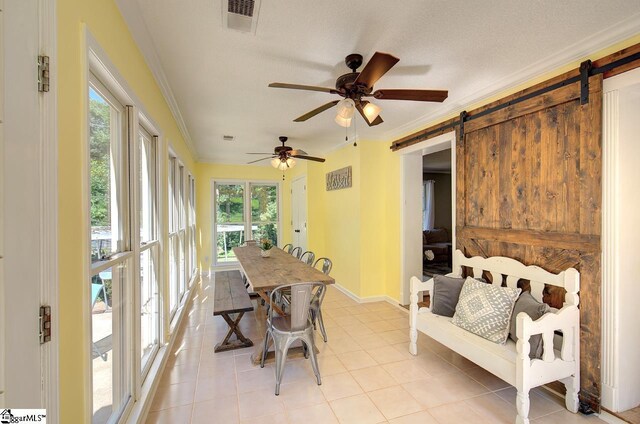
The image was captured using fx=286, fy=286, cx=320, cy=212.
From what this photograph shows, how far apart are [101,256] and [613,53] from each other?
3.31 metres

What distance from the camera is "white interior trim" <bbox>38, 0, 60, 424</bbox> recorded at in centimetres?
89

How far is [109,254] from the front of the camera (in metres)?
1.59

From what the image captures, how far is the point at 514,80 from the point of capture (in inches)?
95.1

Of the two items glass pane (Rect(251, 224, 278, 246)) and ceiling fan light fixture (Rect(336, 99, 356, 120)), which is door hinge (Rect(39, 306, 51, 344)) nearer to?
ceiling fan light fixture (Rect(336, 99, 356, 120))

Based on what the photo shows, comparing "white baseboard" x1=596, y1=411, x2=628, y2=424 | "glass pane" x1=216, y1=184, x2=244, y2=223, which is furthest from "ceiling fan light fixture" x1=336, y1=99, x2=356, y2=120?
"glass pane" x1=216, y1=184, x2=244, y2=223

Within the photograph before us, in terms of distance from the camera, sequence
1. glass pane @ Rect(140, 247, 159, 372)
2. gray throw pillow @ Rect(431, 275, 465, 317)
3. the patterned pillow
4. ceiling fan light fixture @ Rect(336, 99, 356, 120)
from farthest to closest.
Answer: gray throw pillow @ Rect(431, 275, 465, 317) < glass pane @ Rect(140, 247, 159, 372) < the patterned pillow < ceiling fan light fixture @ Rect(336, 99, 356, 120)

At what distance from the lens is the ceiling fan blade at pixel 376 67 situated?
1.61 metres

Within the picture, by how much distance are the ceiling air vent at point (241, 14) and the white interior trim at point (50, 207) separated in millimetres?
870

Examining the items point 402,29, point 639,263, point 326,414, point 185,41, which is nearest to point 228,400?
point 326,414

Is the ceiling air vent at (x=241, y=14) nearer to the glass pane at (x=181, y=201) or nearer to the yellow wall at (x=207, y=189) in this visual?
the glass pane at (x=181, y=201)

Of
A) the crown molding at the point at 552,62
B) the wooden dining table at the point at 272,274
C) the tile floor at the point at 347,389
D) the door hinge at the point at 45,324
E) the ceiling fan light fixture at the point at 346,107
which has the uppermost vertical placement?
the crown molding at the point at 552,62

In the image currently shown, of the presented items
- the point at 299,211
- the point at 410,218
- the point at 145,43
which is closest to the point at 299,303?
the point at 145,43

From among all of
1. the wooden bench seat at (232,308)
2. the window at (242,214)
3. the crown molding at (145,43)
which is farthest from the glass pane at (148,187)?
the window at (242,214)

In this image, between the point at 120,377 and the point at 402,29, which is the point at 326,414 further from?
the point at 402,29
